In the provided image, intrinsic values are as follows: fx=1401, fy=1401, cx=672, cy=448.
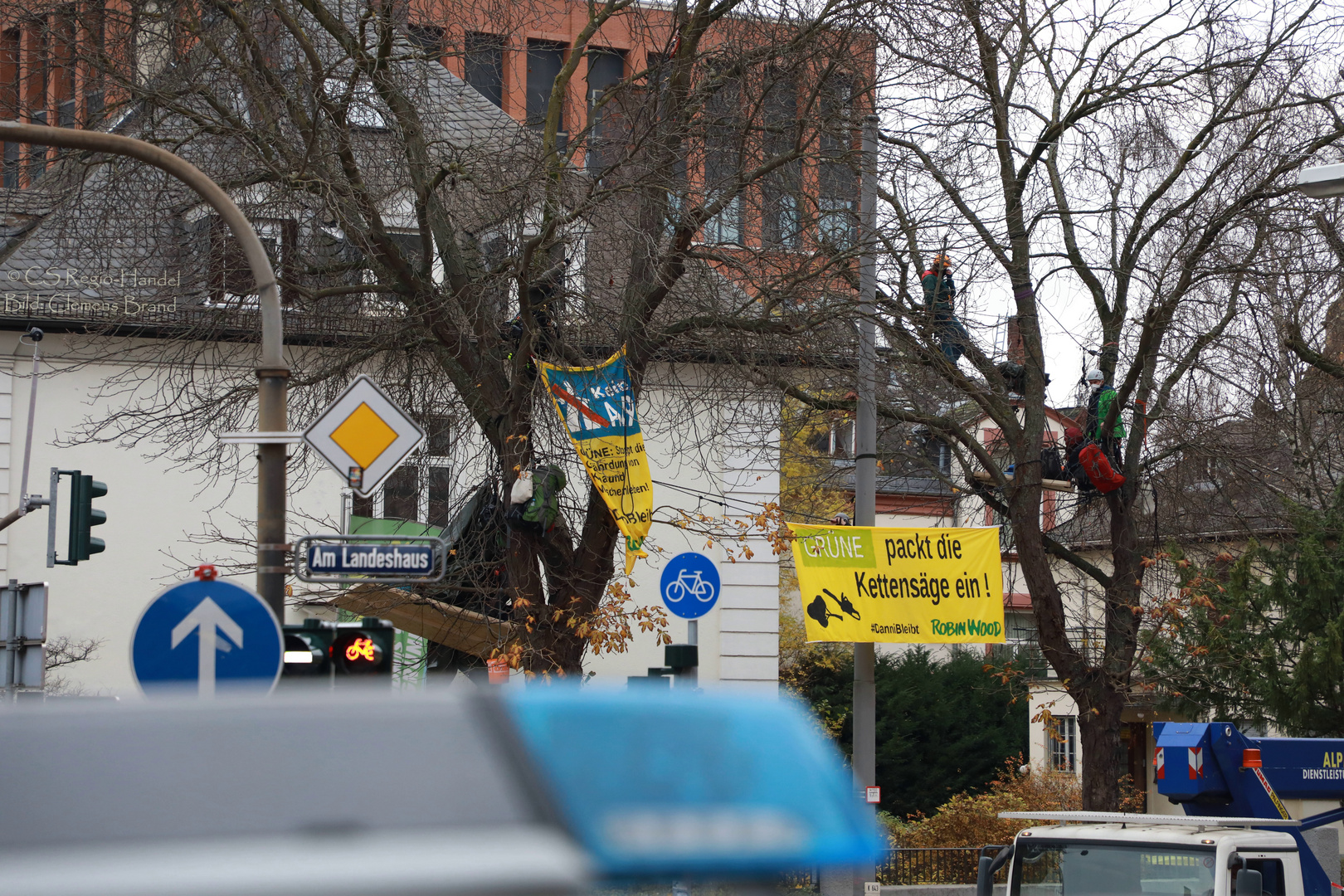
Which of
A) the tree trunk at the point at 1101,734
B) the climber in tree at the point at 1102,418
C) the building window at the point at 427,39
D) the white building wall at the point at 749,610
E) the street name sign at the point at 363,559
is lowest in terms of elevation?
the tree trunk at the point at 1101,734

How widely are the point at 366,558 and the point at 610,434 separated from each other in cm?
410

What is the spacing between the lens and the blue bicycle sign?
1360cm

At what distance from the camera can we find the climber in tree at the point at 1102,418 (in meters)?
18.7

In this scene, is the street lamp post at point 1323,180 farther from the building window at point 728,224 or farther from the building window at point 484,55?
the building window at point 484,55

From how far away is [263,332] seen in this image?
9.91 metres

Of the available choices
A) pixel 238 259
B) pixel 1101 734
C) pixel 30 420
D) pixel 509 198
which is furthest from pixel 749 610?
pixel 509 198

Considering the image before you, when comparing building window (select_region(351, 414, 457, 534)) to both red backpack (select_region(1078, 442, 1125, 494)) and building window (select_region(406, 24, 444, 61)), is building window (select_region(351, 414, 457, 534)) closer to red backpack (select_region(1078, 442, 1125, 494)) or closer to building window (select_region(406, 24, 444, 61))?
building window (select_region(406, 24, 444, 61))

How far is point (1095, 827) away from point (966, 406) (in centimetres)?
949

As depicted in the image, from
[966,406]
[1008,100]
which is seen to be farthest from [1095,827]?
[1008,100]

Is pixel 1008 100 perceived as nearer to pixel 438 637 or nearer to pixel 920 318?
pixel 920 318

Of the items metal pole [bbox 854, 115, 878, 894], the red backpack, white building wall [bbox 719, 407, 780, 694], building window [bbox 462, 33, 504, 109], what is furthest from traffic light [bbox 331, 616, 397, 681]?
white building wall [bbox 719, 407, 780, 694]

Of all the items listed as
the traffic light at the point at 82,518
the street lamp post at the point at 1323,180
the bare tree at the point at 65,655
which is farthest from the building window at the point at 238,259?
the street lamp post at the point at 1323,180

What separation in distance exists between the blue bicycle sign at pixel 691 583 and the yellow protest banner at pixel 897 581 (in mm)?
2172

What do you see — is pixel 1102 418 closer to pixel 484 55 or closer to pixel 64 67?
pixel 484 55
